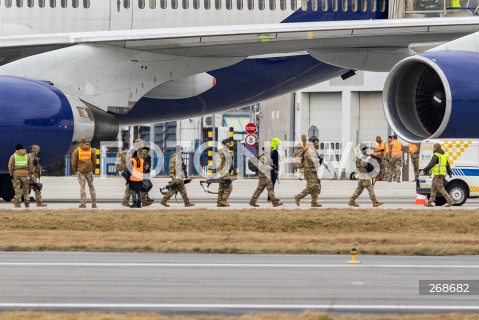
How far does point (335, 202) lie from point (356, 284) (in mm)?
13713

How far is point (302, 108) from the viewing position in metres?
53.2

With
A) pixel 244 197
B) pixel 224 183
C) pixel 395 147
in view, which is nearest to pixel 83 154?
pixel 224 183

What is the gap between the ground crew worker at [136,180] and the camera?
22562 mm

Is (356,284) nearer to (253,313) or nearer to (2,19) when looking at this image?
(253,313)

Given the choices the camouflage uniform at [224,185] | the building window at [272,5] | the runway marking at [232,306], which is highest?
the building window at [272,5]

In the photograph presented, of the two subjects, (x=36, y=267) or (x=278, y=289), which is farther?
(x=36, y=267)

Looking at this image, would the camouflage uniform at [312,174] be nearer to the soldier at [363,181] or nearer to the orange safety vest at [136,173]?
the soldier at [363,181]

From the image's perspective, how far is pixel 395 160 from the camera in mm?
37781

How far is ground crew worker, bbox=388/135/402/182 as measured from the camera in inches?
1439

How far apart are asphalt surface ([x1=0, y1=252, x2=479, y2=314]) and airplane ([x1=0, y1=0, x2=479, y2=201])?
808cm

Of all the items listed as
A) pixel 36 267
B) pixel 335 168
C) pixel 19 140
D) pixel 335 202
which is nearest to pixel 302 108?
pixel 335 168

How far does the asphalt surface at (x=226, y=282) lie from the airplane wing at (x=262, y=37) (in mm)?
9106

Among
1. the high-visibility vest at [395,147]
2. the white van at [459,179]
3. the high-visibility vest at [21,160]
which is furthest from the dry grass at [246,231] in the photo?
the high-visibility vest at [395,147]

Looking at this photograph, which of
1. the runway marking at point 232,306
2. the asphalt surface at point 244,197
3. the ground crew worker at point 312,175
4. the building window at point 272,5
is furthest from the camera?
the building window at point 272,5
